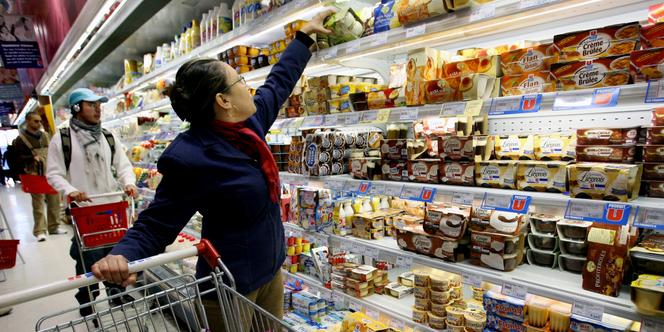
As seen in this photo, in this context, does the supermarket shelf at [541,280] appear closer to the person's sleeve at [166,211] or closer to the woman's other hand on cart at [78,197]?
the person's sleeve at [166,211]

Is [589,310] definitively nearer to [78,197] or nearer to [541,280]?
[541,280]

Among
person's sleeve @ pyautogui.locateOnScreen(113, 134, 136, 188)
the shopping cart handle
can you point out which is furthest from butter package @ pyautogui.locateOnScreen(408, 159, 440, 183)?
person's sleeve @ pyautogui.locateOnScreen(113, 134, 136, 188)

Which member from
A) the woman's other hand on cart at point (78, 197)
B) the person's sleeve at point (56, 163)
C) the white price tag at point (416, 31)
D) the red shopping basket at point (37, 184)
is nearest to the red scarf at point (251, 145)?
the white price tag at point (416, 31)

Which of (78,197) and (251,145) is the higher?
(251,145)

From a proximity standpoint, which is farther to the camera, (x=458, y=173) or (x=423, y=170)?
(x=423, y=170)

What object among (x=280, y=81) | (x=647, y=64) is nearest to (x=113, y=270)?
(x=280, y=81)

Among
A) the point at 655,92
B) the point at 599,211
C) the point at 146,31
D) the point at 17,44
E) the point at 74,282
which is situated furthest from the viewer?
the point at 17,44

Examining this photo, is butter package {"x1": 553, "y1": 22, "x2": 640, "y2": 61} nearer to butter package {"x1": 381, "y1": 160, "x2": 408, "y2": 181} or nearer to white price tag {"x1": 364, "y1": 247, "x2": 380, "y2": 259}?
butter package {"x1": 381, "y1": 160, "x2": 408, "y2": 181}

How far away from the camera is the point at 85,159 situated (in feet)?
10.1

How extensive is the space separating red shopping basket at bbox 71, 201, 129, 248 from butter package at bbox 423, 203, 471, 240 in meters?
2.12

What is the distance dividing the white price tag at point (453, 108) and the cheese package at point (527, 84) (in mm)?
182

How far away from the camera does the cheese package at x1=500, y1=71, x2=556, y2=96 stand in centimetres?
150

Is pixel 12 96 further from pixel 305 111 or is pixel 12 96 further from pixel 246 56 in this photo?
pixel 305 111

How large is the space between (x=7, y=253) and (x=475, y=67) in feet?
13.6
